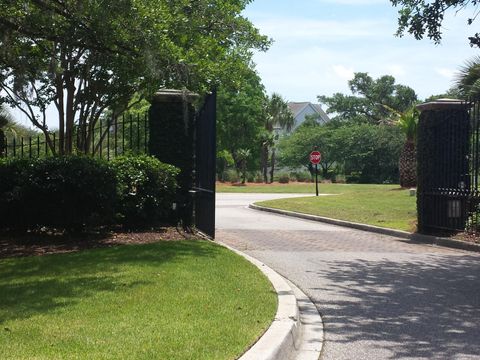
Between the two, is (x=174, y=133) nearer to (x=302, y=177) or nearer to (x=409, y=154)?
(x=409, y=154)

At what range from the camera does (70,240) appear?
38.6 ft

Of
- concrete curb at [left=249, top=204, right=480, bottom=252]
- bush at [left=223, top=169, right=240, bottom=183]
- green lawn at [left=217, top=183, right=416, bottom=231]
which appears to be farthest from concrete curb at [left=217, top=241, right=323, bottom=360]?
bush at [left=223, top=169, right=240, bottom=183]

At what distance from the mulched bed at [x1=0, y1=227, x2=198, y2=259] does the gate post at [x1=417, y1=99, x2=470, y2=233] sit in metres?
6.29

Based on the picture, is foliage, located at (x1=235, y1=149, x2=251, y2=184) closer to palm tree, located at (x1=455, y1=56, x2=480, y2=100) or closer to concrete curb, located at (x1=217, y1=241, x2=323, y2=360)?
palm tree, located at (x1=455, y1=56, x2=480, y2=100)

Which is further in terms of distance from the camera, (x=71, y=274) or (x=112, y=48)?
(x=112, y=48)

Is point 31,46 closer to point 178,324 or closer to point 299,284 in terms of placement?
point 299,284

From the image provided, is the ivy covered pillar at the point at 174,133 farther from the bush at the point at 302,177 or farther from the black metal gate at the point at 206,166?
the bush at the point at 302,177

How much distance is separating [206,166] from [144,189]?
4.58 feet

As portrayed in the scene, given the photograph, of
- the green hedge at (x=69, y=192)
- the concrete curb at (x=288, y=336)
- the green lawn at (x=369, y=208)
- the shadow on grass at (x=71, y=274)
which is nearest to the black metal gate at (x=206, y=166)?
the green hedge at (x=69, y=192)

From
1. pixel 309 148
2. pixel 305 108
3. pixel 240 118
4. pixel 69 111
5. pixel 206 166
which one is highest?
pixel 305 108

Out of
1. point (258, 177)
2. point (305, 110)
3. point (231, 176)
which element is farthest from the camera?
point (305, 110)

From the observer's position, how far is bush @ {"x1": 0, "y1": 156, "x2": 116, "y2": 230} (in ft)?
37.9

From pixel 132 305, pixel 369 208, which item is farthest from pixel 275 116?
pixel 132 305

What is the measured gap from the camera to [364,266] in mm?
10648
